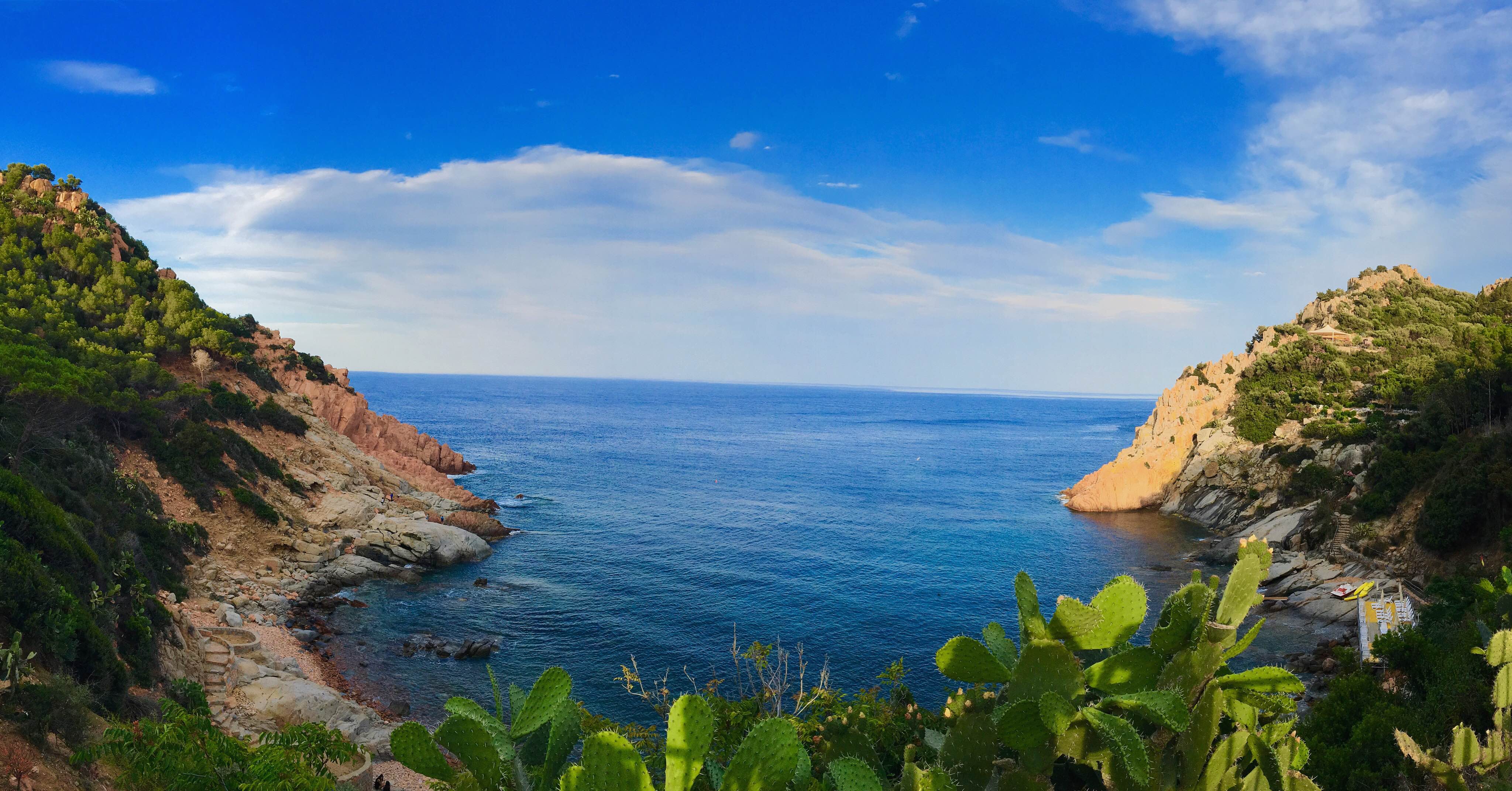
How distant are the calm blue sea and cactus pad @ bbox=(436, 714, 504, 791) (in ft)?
81.8

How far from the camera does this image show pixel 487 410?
6594 inches

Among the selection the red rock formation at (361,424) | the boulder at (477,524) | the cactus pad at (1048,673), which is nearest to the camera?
the cactus pad at (1048,673)

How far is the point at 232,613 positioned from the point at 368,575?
11.5 metres

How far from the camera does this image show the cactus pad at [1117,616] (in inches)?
155

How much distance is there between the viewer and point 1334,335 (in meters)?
69.7

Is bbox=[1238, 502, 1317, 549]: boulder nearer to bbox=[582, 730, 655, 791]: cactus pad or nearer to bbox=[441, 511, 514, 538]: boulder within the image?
bbox=[441, 511, 514, 538]: boulder

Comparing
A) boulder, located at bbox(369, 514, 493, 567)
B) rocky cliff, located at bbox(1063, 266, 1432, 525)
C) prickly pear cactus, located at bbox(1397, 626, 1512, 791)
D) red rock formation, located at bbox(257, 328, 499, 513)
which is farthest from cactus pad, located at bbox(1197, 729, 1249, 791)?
red rock formation, located at bbox(257, 328, 499, 513)

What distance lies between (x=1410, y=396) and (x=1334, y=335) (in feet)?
65.4

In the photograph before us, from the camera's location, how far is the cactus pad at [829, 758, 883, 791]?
172 inches

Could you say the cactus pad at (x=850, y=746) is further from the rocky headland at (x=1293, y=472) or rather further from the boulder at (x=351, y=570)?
the boulder at (x=351, y=570)

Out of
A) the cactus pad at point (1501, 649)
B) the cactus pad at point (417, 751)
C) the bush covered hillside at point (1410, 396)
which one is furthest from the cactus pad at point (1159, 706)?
the bush covered hillside at point (1410, 396)

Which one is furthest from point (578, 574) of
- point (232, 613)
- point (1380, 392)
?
point (1380, 392)

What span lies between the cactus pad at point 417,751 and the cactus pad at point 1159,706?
12.4 feet

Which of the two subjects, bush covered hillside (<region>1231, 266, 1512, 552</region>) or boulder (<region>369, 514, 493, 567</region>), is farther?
boulder (<region>369, 514, 493, 567</region>)
